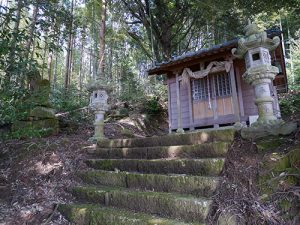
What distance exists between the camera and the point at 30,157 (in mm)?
4559

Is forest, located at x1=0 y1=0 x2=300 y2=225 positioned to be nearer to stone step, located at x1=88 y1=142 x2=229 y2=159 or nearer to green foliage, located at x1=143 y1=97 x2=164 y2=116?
stone step, located at x1=88 y1=142 x2=229 y2=159

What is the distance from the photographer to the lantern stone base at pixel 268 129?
319 cm

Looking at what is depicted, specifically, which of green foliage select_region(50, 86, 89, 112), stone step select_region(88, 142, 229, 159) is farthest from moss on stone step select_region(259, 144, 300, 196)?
green foliage select_region(50, 86, 89, 112)

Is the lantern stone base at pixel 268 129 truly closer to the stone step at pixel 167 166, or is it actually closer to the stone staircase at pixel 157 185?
the stone staircase at pixel 157 185

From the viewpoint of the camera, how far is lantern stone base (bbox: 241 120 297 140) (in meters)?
3.19

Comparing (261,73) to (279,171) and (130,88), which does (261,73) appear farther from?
(130,88)

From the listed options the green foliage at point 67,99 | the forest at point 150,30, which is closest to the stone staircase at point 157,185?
the forest at point 150,30

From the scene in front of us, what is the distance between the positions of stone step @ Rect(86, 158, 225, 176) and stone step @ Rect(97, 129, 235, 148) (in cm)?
65

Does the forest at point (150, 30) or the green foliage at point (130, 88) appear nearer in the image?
the forest at point (150, 30)

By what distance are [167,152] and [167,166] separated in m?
0.43

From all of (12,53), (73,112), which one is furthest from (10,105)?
(73,112)

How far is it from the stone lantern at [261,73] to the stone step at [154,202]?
1.57m

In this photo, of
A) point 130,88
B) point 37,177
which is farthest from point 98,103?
point 130,88

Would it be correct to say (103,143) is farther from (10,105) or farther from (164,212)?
(164,212)
